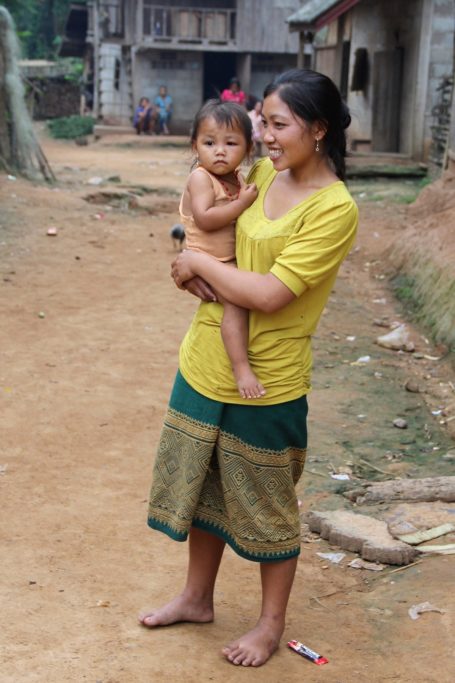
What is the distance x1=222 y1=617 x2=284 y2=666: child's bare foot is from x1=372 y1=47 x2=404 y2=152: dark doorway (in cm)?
1500

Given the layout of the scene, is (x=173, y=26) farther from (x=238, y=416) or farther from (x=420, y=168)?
(x=238, y=416)

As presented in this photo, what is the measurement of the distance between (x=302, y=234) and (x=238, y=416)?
0.56 meters

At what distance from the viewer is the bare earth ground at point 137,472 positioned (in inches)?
114

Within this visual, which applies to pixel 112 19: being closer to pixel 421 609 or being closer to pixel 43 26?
pixel 43 26

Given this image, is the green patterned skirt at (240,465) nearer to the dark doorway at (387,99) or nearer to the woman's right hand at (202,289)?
the woman's right hand at (202,289)

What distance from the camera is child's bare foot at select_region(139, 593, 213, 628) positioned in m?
3.00

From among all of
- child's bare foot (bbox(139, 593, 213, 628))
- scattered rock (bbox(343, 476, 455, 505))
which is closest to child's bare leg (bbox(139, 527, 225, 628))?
child's bare foot (bbox(139, 593, 213, 628))

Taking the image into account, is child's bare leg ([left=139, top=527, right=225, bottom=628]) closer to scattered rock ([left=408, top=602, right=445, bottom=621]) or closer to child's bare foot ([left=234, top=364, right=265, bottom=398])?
child's bare foot ([left=234, top=364, right=265, bottom=398])

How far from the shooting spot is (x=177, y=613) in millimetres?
3004

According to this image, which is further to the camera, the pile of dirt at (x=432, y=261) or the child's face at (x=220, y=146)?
the pile of dirt at (x=432, y=261)

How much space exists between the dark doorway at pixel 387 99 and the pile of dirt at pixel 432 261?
259 inches

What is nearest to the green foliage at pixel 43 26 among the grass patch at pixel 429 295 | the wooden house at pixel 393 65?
the wooden house at pixel 393 65

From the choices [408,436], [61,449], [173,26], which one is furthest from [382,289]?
[173,26]

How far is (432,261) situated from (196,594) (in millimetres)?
5668
